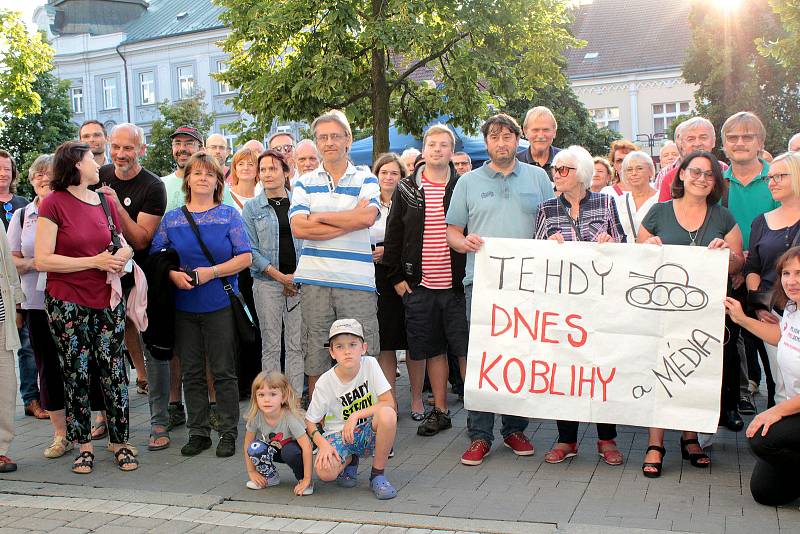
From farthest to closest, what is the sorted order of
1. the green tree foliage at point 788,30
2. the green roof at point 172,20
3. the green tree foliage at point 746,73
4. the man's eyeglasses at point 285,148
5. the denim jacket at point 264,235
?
the green roof at point 172,20
the green tree foliage at point 746,73
the green tree foliage at point 788,30
the man's eyeglasses at point 285,148
the denim jacket at point 264,235

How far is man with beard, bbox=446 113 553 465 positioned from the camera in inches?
252

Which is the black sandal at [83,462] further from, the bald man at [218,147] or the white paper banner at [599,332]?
the bald man at [218,147]

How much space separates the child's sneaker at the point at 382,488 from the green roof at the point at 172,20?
2049 inches

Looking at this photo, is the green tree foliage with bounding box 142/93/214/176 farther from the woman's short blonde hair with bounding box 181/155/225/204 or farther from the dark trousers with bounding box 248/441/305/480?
the dark trousers with bounding box 248/441/305/480

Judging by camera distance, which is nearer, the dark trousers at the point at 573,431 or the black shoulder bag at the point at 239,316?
the dark trousers at the point at 573,431

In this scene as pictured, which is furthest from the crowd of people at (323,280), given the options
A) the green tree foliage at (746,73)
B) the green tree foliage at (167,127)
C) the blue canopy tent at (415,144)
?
the green tree foliage at (167,127)

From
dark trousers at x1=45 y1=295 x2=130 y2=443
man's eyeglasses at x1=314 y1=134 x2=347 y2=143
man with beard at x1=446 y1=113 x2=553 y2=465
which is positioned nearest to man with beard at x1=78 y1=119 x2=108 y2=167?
dark trousers at x1=45 y1=295 x2=130 y2=443

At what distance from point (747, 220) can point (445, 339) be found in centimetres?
230

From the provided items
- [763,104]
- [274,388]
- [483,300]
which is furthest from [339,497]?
[763,104]

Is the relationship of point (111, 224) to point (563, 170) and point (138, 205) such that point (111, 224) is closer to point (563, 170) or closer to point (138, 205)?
point (138, 205)

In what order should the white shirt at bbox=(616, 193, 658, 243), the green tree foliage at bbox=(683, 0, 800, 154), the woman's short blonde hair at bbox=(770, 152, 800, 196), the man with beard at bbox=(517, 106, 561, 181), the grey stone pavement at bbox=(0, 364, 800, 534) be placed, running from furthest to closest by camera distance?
the green tree foliage at bbox=(683, 0, 800, 154) < the man with beard at bbox=(517, 106, 561, 181) < the white shirt at bbox=(616, 193, 658, 243) < the woman's short blonde hair at bbox=(770, 152, 800, 196) < the grey stone pavement at bbox=(0, 364, 800, 534)

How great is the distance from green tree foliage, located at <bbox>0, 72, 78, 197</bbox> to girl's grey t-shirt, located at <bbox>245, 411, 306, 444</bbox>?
44244 mm

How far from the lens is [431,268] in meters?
6.88

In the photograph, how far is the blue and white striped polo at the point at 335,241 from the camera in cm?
669
